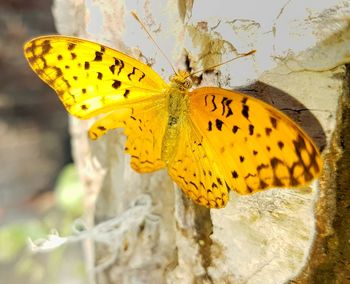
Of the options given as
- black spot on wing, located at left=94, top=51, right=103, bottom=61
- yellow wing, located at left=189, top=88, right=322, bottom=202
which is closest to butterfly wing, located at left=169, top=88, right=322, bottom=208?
yellow wing, located at left=189, top=88, right=322, bottom=202

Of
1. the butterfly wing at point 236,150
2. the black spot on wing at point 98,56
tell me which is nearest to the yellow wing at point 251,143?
the butterfly wing at point 236,150

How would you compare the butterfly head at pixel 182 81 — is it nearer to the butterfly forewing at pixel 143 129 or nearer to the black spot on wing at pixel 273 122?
the butterfly forewing at pixel 143 129

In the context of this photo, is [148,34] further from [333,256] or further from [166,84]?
[333,256]

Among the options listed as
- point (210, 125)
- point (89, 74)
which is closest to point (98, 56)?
point (89, 74)

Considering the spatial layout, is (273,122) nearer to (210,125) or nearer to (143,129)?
(210,125)

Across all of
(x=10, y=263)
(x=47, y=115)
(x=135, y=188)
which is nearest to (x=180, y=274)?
(x=135, y=188)

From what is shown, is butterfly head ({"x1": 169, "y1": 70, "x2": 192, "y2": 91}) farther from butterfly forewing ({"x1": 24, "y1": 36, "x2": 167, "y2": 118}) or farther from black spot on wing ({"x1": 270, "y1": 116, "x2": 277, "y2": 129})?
black spot on wing ({"x1": 270, "y1": 116, "x2": 277, "y2": 129})
